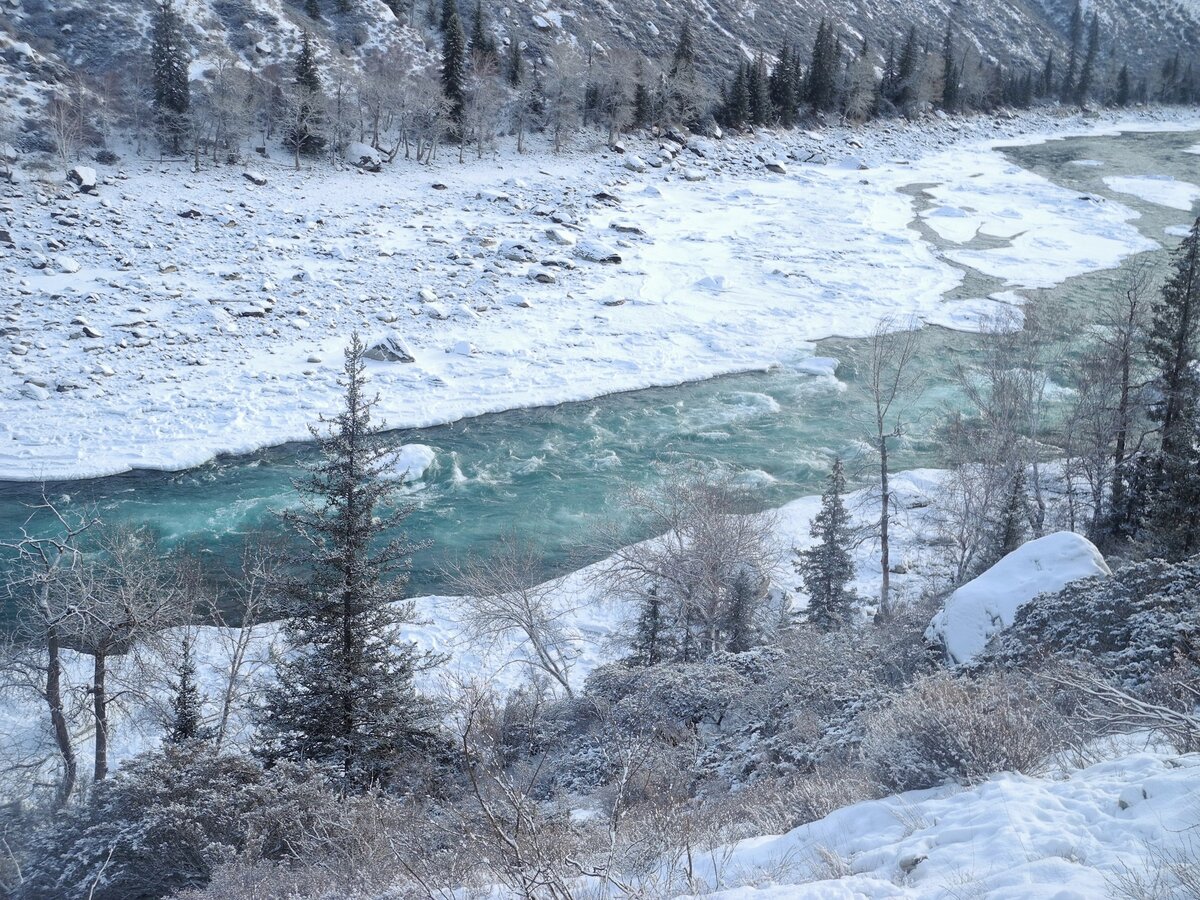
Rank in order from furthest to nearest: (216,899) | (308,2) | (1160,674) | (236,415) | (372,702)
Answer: (308,2) < (236,415) < (372,702) < (1160,674) < (216,899)

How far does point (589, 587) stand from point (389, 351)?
14448 millimetres

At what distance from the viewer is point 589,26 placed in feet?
235

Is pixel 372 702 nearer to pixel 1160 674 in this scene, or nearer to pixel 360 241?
pixel 1160 674

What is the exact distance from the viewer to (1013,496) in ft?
59.6

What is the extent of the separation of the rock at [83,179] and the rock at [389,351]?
67.3 feet

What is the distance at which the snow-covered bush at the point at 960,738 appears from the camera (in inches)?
275

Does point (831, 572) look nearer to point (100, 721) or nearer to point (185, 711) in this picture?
point (185, 711)

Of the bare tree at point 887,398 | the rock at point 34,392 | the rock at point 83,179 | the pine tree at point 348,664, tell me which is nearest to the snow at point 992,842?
the pine tree at point 348,664

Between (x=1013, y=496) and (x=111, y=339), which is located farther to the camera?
(x=111, y=339)

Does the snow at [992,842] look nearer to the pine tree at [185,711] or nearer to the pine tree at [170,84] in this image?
the pine tree at [185,711]

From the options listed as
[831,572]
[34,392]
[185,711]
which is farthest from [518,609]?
[34,392]

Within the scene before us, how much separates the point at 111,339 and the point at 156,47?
28650 millimetres

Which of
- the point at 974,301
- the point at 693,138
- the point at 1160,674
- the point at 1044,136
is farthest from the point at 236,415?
the point at 1044,136

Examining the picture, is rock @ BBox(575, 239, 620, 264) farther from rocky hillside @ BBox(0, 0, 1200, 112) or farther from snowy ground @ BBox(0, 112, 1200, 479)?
rocky hillside @ BBox(0, 0, 1200, 112)
